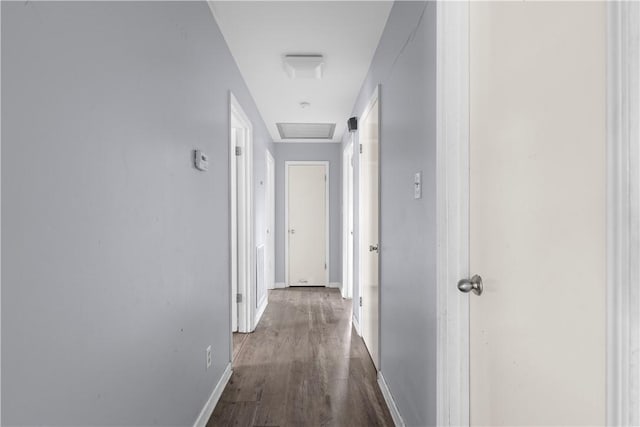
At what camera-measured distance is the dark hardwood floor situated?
219 centimetres

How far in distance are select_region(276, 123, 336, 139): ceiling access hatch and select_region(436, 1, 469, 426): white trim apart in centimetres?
377

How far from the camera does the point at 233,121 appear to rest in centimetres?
340

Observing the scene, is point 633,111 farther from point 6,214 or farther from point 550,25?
point 6,214

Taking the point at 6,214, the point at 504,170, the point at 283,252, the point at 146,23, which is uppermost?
the point at 146,23

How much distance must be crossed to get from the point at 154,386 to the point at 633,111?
1.59m

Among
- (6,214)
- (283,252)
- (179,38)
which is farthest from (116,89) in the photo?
(283,252)

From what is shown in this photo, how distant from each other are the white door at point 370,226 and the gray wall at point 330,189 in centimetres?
247

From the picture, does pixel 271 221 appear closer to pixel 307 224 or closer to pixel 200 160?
pixel 307 224

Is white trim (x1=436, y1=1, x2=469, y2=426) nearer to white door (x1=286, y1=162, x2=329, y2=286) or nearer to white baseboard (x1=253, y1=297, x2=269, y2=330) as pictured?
white baseboard (x1=253, y1=297, x2=269, y2=330)

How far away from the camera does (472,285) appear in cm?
122

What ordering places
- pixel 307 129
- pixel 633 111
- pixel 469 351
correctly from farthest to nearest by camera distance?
pixel 307 129, pixel 469 351, pixel 633 111

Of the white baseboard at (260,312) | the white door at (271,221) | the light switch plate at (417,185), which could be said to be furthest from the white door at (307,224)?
the light switch plate at (417,185)

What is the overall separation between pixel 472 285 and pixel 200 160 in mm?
1435

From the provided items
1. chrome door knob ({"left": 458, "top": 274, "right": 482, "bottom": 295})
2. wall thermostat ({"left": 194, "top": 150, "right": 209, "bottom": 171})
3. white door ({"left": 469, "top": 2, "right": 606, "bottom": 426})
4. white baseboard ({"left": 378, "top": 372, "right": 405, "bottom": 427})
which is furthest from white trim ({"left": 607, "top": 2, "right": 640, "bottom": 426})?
wall thermostat ({"left": 194, "top": 150, "right": 209, "bottom": 171})
